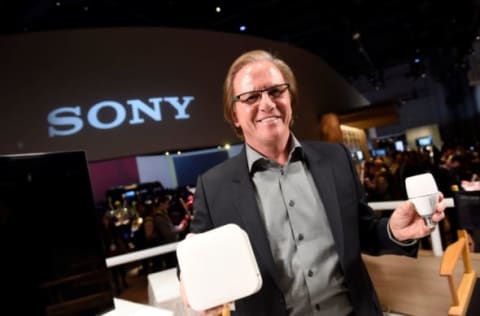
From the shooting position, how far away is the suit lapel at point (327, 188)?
119 cm

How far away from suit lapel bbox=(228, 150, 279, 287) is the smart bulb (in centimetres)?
45

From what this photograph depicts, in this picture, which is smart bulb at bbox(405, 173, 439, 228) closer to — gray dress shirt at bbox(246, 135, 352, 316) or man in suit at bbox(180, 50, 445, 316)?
man in suit at bbox(180, 50, 445, 316)

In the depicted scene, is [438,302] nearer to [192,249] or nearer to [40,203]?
[192,249]

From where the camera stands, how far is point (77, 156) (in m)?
1.19

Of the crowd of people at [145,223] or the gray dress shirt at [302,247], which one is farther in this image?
the crowd of people at [145,223]

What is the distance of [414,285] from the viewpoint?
7.18ft

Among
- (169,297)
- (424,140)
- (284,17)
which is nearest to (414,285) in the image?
(169,297)

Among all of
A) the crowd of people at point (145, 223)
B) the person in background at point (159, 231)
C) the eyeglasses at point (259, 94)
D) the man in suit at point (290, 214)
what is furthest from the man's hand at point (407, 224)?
the person in background at point (159, 231)

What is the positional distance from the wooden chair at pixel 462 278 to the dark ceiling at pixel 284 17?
6659 millimetres

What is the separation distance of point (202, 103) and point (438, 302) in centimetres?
485

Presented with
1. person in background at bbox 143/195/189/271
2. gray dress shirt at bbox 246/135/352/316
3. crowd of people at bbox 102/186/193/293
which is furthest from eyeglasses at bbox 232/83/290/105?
person in background at bbox 143/195/189/271

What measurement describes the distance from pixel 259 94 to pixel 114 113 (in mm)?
4532

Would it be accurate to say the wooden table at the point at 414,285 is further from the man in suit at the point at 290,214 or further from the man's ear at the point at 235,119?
the man's ear at the point at 235,119

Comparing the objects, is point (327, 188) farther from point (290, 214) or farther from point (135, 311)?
point (135, 311)
